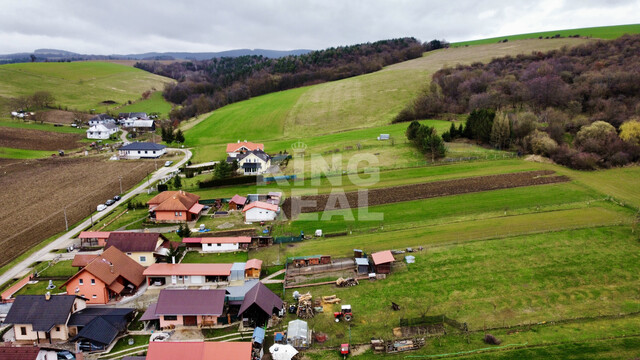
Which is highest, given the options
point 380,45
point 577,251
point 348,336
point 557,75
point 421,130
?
point 380,45

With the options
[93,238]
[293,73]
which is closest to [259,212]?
[93,238]

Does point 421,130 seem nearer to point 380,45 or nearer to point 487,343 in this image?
point 487,343

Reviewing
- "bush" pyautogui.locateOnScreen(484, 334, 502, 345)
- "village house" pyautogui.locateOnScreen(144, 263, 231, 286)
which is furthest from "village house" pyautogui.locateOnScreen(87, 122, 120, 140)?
"bush" pyautogui.locateOnScreen(484, 334, 502, 345)

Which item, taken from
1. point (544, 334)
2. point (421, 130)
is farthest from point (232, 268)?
point (421, 130)

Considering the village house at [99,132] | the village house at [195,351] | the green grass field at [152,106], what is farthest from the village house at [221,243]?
the green grass field at [152,106]

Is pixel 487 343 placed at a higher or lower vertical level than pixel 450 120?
lower

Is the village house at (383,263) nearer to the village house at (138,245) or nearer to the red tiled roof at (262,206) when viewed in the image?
the red tiled roof at (262,206)

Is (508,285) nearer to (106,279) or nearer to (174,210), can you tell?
(106,279)
